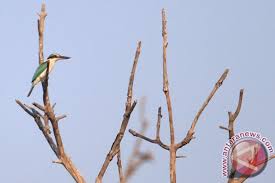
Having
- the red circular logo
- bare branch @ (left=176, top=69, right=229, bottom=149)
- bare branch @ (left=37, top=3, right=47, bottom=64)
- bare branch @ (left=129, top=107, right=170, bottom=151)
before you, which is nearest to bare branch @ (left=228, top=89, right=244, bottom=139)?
the red circular logo

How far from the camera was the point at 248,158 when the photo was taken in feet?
15.5

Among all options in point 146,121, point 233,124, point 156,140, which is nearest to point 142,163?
point 156,140

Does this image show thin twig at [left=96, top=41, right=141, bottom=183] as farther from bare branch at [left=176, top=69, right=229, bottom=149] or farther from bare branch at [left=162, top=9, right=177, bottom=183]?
bare branch at [left=176, top=69, right=229, bottom=149]

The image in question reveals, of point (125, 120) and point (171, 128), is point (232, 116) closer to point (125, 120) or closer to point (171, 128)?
point (171, 128)

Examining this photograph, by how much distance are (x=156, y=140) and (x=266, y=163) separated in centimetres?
129

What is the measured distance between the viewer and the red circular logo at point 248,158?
4207 mm

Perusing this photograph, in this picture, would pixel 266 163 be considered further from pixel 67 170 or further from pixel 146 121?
pixel 67 170

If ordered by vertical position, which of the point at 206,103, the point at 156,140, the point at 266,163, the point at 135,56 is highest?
the point at 135,56

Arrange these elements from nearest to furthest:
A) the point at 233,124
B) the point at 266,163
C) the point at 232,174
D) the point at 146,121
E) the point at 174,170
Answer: the point at 174,170
the point at 232,174
the point at 233,124
the point at 266,163
the point at 146,121

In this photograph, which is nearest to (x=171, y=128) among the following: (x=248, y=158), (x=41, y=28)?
(x=248, y=158)

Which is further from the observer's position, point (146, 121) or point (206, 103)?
point (146, 121)

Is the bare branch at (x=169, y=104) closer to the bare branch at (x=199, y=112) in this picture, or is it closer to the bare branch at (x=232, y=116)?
the bare branch at (x=199, y=112)

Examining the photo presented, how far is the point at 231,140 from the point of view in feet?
14.3

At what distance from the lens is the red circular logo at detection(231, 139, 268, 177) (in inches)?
166
